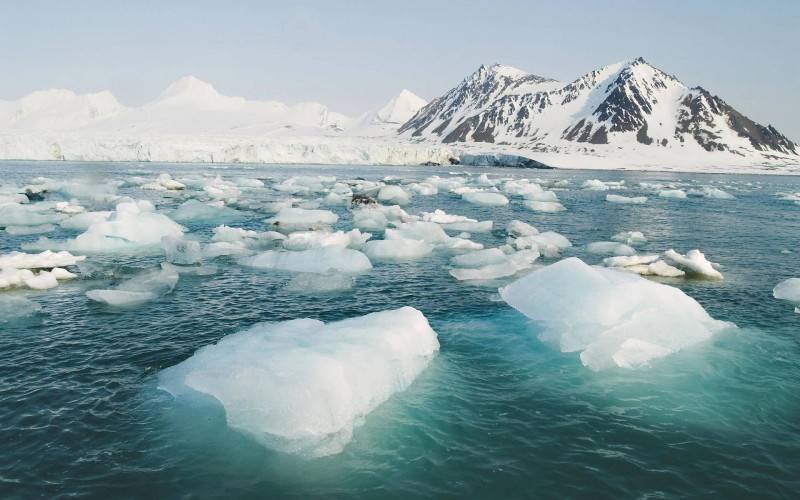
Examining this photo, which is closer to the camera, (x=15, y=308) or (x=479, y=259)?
(x=15, y=308)

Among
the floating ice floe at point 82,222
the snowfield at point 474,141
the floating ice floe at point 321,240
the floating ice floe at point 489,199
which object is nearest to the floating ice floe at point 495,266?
the floating ice floe at point 321,240

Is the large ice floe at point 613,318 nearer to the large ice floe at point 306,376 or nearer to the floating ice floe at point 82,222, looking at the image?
the large ice floe at point 306,376

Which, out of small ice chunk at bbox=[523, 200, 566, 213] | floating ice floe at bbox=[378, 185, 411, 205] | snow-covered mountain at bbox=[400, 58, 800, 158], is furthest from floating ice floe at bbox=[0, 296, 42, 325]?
snow-covered mountain at bbox=[400, 58, 800, 158]

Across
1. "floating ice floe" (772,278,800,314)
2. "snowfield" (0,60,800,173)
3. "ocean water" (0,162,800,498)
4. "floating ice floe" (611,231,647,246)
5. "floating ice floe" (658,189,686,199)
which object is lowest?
"ocean water" (0,162,800,498)

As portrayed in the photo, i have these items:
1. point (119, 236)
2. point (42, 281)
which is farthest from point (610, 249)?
point (42, 281)

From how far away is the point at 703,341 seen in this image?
39.7 ft

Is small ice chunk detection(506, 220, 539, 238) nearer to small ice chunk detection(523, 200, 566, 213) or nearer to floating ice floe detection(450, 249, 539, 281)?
floating ice floe detection(450, 249, 539, 281)

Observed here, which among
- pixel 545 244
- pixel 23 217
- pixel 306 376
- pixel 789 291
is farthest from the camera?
pixel 23 217

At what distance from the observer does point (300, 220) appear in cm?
2975

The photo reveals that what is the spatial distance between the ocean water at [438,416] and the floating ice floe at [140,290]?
37 cm

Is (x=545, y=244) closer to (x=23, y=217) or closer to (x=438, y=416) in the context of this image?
(x=438, y=416)

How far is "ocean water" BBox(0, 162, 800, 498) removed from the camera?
23.4 feet

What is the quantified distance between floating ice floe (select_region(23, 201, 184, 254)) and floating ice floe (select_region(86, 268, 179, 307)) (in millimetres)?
5307

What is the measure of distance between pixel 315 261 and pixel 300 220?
34.9ft
